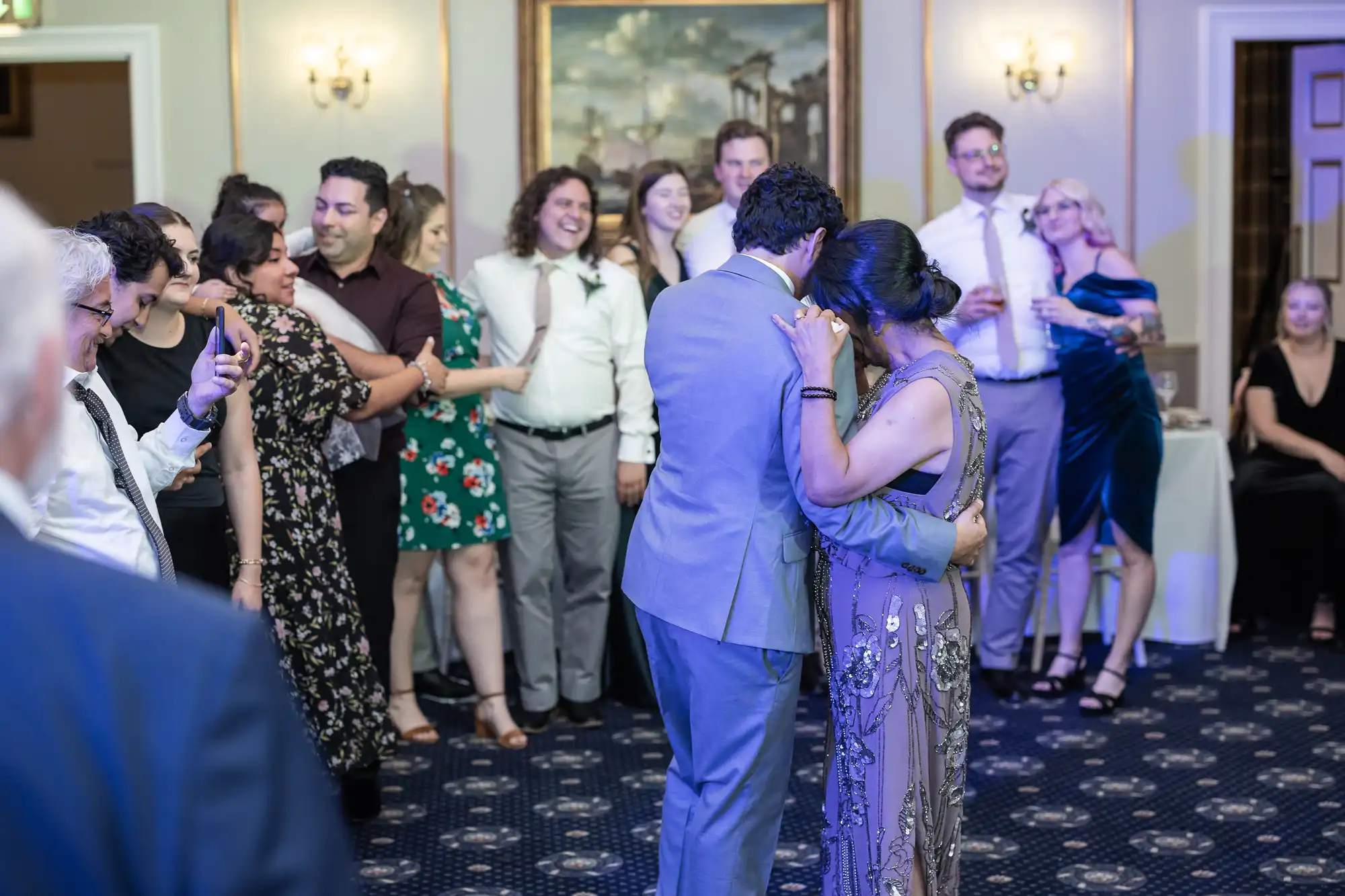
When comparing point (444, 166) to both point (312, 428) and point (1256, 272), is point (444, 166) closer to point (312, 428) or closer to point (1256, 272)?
point (312, 428)

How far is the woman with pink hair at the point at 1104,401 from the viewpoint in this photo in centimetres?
496

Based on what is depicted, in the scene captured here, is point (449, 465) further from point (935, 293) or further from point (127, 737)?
point (127, 737)

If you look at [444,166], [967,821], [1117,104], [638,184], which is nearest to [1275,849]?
[967,821]

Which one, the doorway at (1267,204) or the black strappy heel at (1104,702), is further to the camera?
the doorway at (1267,204)

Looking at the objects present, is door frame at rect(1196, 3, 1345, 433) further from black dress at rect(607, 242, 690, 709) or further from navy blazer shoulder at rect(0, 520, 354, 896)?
navy blazer shoulder at rect(0, 520, 354, 896)

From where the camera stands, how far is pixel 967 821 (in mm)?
3916

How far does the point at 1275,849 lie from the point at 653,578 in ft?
6.17

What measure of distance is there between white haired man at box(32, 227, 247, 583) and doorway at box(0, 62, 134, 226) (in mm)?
7471

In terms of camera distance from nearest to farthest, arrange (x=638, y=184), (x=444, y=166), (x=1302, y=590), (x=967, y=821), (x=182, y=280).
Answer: (x=182, y=280) < (x=967, y=821) < (x=638, y=184) < (x=1302, y=590) < (x=444, y=166)

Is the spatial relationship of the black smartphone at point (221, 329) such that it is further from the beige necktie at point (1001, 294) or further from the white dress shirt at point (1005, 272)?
the beige necktie at point (1001, 294)

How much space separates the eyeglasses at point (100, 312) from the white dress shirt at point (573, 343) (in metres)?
2.08

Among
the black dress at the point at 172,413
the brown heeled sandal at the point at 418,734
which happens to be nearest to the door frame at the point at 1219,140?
the brown heeled sandal at the point at 418,734

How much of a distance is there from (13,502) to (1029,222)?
462 centimetres

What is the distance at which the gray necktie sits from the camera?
8.17 feet
